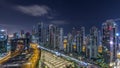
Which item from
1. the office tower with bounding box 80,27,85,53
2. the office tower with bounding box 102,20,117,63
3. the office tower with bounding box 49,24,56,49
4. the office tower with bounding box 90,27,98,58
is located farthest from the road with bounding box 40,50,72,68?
the office tower with bounding box 80,27,85,53

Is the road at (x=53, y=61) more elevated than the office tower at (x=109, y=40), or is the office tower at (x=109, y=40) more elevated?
the office tower at (x=109, y=40)

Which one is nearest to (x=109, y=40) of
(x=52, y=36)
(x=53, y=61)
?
(x=53, y=61)

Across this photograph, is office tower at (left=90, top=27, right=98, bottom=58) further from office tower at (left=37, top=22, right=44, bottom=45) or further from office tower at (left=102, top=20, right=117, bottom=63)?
office tower at (left=37, top=22, right=44, bottom=45)

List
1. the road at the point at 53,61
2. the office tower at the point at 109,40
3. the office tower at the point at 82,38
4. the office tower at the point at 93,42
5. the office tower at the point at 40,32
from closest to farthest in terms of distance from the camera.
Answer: the road at the point at 53,61
the office tower at the point at 109,40
the office tower at the point at 93,42
the office tower at the point at 82,38
the office tower at the point at 40,32

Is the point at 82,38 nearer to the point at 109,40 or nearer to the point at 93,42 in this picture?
the point at 93,42

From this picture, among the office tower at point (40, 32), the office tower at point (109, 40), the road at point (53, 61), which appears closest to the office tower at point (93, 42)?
the office tower at point (109, 40)

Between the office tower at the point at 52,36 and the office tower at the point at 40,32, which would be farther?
the office tower at the point at 40,32

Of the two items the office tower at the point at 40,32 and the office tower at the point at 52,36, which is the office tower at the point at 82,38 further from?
the office tower at the point at 40,32
